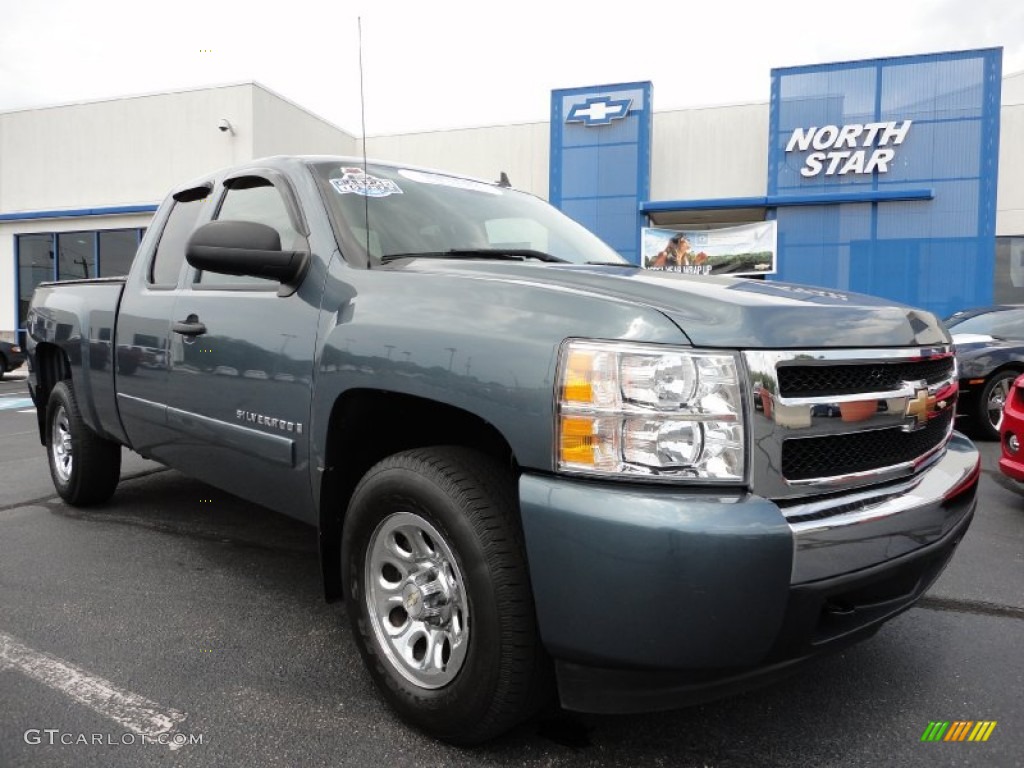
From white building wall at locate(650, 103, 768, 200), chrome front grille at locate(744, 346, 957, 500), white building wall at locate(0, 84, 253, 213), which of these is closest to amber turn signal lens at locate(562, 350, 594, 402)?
chrome front grille at locate(744, 346, 957, 500)

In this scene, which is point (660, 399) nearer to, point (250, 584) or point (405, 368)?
point (405, 368)

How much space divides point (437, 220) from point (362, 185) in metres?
0.32

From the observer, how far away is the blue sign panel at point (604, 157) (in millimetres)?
18641

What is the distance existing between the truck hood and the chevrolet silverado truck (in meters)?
0.01

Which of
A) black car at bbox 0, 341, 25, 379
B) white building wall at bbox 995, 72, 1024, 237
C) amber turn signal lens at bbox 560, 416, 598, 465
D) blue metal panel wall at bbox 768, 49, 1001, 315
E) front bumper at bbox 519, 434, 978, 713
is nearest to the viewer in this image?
front bumper at bbox 519, 434, 978, 713

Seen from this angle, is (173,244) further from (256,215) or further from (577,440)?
(577,440)

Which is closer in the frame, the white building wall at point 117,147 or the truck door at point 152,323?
the truck door at point 152,323

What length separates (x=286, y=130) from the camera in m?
21.1

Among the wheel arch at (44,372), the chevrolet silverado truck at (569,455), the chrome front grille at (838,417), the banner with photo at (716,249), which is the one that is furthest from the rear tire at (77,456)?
the banner with photo at (716,249)

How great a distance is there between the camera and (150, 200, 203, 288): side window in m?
3.64

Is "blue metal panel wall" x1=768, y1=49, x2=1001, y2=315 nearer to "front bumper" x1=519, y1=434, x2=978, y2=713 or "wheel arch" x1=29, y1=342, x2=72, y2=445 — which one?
"wheel arch" x1=29, y1=342, x2=72, y2=445

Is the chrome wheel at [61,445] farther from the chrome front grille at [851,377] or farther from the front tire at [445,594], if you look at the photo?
the chrome front grille at [851,377]

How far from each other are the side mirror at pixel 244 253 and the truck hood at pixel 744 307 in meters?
0.42

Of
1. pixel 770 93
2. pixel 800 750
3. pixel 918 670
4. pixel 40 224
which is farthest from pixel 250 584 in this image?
pixel 40 224
